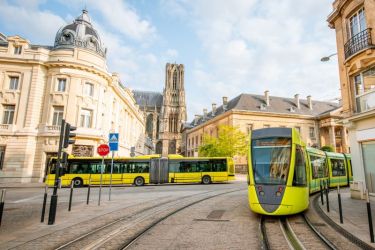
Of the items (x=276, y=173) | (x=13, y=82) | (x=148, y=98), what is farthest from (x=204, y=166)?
(x=148, y=98)

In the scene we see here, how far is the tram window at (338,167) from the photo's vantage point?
16.9 meters

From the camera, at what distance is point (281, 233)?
19.5ft

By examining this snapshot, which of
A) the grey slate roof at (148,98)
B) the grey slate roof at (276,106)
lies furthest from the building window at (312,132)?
the grey slate roof at (148,98)

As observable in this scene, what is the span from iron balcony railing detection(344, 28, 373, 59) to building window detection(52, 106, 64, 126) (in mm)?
25960

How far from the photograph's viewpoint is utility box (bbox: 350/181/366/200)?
11.4 m

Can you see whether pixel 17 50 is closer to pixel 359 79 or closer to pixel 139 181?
pixel 139 181

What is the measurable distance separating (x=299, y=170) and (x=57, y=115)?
2542 cm

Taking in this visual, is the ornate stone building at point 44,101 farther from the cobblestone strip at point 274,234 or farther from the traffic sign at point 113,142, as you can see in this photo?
the cobblestone strip at point 274,234

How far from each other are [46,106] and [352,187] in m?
28.0

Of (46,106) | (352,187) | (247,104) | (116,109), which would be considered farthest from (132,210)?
(247,104)

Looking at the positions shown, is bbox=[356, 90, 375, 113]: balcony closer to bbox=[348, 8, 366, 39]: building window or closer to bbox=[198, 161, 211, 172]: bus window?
bbox=[348, 8, 366, 39]: building window

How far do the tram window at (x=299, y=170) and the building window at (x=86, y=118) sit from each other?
23422 millimetres

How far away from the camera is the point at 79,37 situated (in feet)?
91.8

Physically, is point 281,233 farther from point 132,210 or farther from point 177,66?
point 177,66
